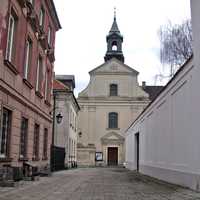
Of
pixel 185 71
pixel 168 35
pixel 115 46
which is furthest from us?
pixel 115 46

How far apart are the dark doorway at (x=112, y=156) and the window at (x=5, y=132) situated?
134 ft

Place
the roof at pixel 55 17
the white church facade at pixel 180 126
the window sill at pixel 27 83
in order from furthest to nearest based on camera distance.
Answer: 1. the roof at pixel 55 17
2. the window sill at pixel 27 83
3. the white church facade at pixel 180 126

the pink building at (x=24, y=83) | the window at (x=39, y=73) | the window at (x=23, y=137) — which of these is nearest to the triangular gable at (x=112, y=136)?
the pink building at (x=24, y=83)

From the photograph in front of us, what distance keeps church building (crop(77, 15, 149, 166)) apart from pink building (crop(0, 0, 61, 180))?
1251 inches

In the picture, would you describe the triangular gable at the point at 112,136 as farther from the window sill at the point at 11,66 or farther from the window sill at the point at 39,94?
the window sill at the point at 11,66

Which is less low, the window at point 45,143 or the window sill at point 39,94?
the window sill at point 39,94

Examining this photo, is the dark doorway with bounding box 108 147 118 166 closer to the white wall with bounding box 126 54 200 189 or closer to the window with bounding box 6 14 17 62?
the white wall with bounding box 126 54 200 189

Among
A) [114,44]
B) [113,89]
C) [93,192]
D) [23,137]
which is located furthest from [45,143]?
[114,44]

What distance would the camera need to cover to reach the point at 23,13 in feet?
49.3

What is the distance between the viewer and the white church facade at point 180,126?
37.4ft

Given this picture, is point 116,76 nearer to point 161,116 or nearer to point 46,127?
point 46,127

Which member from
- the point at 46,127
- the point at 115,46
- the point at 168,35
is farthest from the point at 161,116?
the point at 115,46

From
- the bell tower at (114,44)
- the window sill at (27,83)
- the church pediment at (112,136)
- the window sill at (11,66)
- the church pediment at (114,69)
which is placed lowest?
the church pediment at (112,136)

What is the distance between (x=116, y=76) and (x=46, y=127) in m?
34.0
